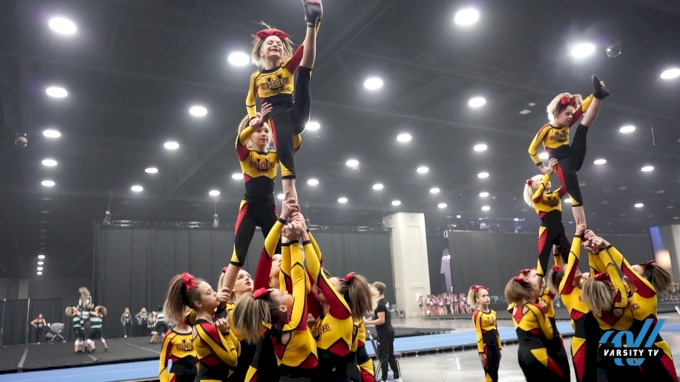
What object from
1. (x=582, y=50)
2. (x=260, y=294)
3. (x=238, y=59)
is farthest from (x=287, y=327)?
(x=582, y=50)

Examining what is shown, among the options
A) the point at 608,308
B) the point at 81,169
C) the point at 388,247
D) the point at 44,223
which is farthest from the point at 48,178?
the point at 608,308

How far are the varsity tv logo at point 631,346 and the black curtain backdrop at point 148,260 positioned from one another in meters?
15.8

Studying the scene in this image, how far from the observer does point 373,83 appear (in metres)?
9.44

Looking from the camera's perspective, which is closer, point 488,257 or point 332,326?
point 332,326

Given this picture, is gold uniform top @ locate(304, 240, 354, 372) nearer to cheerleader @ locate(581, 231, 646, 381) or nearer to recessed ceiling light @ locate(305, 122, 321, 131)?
cheerleader @ locate(581, 231, 646, 381)

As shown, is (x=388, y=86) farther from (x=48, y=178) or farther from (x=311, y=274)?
(x=48, y=178)

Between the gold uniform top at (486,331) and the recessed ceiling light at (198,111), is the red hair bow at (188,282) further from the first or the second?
the recessed ceiling light at (198,111)

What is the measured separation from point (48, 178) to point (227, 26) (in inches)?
425

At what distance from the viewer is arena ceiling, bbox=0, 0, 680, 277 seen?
283 inches

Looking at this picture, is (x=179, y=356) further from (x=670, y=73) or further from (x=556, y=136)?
(x=670, y=73)

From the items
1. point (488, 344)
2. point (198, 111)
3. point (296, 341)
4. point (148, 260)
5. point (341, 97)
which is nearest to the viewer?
point (296, 341)

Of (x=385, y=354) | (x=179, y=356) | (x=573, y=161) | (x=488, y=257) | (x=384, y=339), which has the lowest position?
(x=385, y=354)

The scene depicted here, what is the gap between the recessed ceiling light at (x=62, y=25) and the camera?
23.1ft

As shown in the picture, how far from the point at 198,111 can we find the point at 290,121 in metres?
8.20
